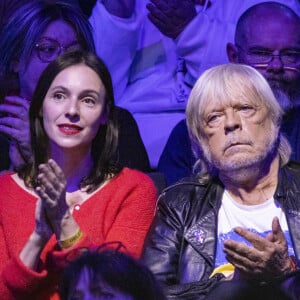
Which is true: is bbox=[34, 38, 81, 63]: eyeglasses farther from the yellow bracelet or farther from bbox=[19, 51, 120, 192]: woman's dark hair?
the yellow bracelet

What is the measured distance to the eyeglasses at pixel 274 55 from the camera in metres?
3.40

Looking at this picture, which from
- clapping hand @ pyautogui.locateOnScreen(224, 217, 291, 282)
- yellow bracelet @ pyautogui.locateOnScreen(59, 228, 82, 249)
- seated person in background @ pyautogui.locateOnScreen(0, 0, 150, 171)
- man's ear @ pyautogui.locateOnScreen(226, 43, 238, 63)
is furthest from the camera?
man's ear @ pyautogui.locateOnScreen(226, 43, 238, 63)

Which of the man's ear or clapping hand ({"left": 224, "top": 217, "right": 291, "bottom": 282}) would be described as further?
the man's ear

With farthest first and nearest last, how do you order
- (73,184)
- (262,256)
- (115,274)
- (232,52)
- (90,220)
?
(232,52) < (73,184) < (90,220) < (262,256) < (115,274)

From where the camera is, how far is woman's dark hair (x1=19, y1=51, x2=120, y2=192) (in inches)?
115

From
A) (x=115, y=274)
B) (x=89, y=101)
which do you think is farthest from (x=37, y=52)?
→ (x=115, y=274)

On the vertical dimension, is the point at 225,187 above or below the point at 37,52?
below

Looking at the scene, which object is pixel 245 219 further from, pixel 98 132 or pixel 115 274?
pixel 115 274

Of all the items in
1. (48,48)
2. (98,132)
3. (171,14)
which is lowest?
(98,132)

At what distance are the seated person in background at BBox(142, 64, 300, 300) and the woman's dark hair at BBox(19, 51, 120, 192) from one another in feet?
0.81

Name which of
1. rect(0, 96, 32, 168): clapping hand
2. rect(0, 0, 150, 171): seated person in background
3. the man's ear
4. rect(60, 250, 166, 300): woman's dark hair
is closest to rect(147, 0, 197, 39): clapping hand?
the man's ear

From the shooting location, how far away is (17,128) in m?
3.24

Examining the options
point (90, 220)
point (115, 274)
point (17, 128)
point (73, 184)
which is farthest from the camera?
point (17, 128)

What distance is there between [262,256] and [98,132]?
2.77 ft
